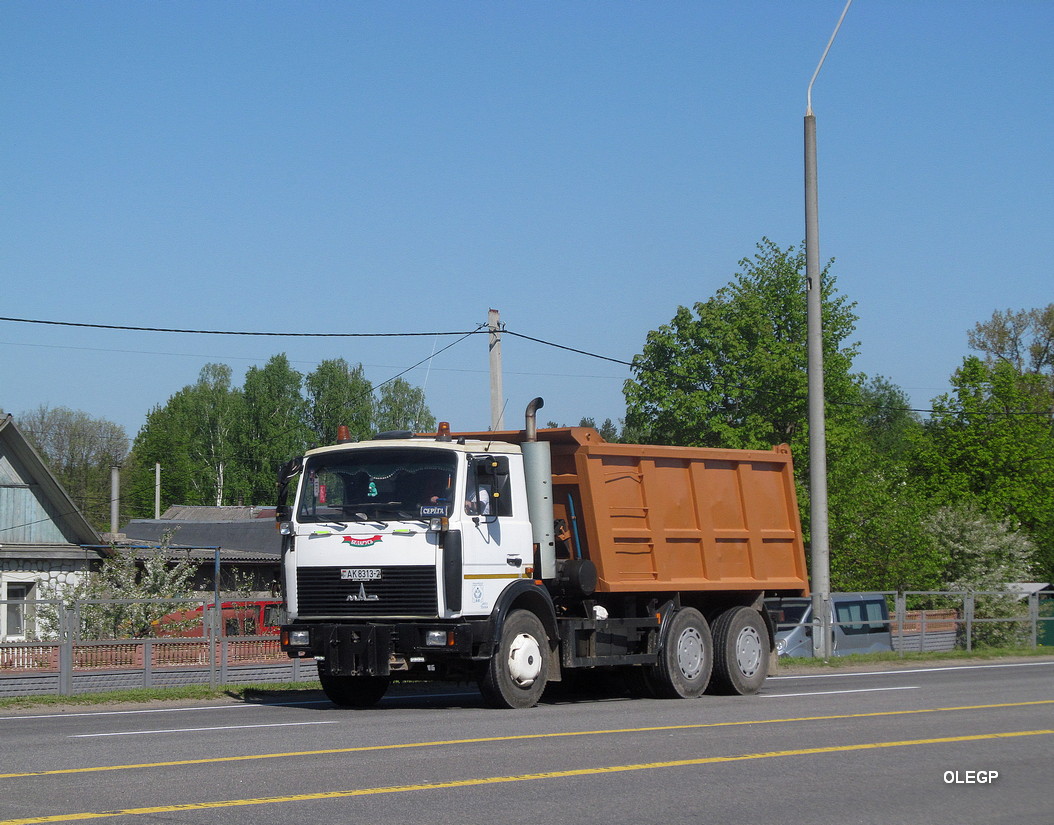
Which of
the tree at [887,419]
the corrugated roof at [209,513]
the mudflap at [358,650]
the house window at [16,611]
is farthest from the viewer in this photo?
the tree at [887,419]

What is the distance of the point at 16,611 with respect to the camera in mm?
25562

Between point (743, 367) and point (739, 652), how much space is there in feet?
113

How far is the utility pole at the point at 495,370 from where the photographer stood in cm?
2845

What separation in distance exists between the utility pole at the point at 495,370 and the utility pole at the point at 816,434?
6.85 metres

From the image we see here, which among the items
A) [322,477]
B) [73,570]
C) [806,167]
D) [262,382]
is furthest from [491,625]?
[262,382]

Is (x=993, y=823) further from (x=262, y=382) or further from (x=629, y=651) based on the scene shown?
(x=262, y=382)

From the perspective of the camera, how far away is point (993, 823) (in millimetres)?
7047

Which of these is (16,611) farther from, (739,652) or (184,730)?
(184,730)

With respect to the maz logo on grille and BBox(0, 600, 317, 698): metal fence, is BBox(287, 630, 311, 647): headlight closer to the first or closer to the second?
the maz logo on grille

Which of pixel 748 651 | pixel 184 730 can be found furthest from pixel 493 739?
pixel 748 651

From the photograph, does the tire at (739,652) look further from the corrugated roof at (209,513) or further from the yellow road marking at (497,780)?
the corrugated roof at (209,513)

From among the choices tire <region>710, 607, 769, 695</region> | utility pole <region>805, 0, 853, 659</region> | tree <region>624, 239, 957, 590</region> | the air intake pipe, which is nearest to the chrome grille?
the air intake pipe

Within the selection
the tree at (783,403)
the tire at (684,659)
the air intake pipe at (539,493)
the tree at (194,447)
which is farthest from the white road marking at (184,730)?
the tree at (194,447)

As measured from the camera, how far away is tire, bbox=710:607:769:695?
15992 mm
